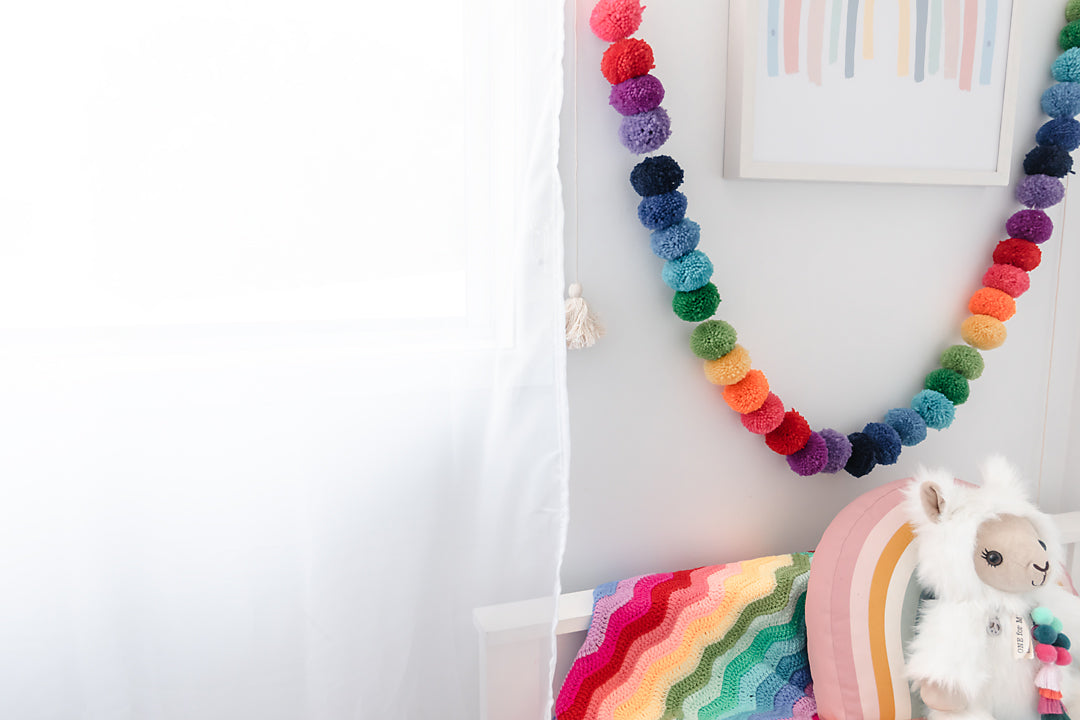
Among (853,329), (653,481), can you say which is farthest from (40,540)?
(853,329)

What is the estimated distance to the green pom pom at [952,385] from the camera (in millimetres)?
1317

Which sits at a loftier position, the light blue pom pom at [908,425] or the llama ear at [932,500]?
the light blue pom pom at [908,425]

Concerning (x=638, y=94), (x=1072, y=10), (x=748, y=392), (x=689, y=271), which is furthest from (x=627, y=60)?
(x=1072, y=10)

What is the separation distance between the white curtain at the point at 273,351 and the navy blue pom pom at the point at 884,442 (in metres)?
0.64

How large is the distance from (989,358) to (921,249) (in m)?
0.29

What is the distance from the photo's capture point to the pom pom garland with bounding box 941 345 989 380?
4.34ft

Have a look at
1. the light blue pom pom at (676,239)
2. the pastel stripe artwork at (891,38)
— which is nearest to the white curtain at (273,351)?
the light blue pom pom at (676,239)

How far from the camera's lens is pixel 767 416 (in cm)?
117

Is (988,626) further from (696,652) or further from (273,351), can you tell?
(273,351)

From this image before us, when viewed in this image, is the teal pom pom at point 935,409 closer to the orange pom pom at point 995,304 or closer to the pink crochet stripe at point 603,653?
the orange pom pom at point 995,304

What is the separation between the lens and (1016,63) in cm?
129

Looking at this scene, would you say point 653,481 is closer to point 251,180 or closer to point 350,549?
point 350,549

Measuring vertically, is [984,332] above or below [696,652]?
above

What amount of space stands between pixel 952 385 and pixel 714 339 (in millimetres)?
520
